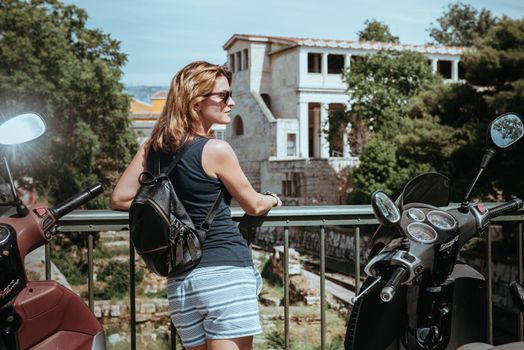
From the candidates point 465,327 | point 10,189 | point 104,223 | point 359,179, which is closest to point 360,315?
point 465,327

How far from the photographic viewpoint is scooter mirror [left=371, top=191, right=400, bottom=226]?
1993mm

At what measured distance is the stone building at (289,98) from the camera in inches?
1652

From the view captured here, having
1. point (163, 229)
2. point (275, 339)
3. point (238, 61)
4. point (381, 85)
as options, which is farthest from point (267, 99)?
point (163, 229)

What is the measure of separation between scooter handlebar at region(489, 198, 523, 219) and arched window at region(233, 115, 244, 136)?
150 feet

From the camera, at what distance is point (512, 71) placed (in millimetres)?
20531

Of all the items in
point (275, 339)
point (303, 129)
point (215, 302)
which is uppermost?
point (303, 129)

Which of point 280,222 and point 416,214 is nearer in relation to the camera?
point 416,214

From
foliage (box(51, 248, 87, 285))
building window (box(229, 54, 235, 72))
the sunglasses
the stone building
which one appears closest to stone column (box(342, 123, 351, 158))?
the stone building

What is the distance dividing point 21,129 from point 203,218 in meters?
0.70

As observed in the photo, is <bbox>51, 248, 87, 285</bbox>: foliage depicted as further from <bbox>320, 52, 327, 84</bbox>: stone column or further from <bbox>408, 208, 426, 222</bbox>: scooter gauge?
<bbox>320, 52, 327, 84</bbox>: stone column

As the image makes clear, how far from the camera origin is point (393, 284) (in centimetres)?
186

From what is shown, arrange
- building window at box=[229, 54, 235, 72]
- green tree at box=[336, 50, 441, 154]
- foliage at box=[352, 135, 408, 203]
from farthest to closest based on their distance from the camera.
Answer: building window at box=[229, 54, 235, 72]
green tree at box=[336, 50, 441, 154]
foliage at box=[352, 135, 408, 203]

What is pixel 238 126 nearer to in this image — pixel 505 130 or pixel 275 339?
pixel 275 339

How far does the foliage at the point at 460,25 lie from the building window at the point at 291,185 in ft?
65.4
